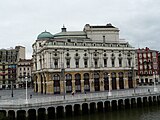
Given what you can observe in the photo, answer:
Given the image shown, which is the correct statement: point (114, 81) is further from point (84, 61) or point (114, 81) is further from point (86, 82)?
point (84, 61)

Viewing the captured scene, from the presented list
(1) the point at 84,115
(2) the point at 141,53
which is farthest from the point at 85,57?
(2) the point at 141,53

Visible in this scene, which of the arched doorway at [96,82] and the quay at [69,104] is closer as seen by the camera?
the quay at [69,104]

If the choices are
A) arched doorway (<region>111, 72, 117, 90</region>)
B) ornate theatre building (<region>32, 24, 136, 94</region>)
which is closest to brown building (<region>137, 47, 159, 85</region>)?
ornate theatre building (<region>32, 24, 136, 94</region>)

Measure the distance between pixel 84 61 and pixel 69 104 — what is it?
94.0 feet

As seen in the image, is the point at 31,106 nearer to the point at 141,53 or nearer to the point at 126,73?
the point at 126,73

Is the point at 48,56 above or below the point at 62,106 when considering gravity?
above

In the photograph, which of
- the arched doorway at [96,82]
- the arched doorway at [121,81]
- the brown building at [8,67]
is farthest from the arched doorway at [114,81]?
the brown building at [8,67]

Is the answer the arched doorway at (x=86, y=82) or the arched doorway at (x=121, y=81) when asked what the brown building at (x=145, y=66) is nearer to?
the arched doorway at (x=121, y=81)

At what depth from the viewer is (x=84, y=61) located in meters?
71.6

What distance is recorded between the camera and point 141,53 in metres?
113

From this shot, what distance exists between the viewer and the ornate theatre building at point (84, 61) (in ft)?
220

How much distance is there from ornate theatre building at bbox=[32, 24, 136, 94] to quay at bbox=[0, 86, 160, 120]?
1082 cm

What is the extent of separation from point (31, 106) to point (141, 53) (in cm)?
8265

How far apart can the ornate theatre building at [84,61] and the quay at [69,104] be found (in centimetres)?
1082
